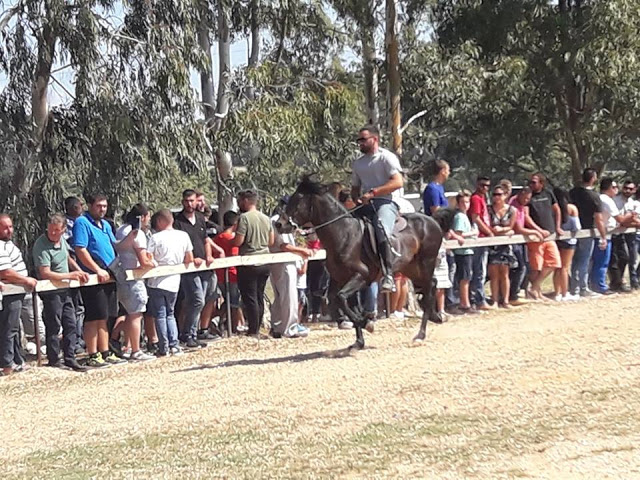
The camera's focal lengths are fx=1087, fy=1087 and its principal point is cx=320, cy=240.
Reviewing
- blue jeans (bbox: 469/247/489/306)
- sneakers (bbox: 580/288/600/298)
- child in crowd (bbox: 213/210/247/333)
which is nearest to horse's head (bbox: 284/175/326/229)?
child in crowd (bbox: 213/210/247/333)

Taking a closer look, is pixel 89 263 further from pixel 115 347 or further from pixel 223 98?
pixel 223 98

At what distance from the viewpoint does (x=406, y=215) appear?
14430mm

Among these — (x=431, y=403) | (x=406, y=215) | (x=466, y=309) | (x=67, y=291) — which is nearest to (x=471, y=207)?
(x=466, y=309)

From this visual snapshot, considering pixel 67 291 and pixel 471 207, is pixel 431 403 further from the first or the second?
pixel 471 207

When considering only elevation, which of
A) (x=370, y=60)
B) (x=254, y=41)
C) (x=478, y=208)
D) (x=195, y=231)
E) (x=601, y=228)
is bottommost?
(x=601, y=228)

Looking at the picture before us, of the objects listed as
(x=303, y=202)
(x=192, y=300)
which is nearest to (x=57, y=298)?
(x=192, y=300)

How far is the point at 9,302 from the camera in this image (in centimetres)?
1317

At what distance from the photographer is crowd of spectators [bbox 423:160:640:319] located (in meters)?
17.7

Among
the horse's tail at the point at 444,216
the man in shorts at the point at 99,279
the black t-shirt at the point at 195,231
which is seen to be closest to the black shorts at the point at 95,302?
the man in shorts at the point at 99,279

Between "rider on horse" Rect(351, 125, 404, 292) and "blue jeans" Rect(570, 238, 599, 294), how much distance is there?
6.88 m

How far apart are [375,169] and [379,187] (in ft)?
0.80

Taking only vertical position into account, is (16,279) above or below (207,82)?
below

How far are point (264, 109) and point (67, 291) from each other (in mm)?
7838

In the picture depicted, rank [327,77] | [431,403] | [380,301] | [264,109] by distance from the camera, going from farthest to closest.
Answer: [327,77] < [264,109] < [380,301] < [431,403]
